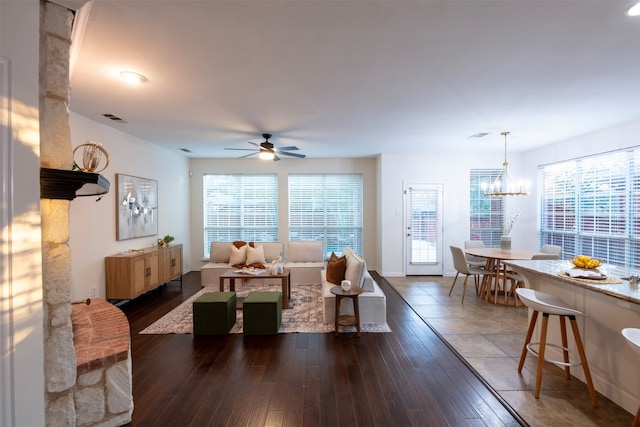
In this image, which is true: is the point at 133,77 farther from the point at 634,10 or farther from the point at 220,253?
the point at 220,253

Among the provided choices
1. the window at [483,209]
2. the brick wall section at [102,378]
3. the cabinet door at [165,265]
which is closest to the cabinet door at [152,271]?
the cabinet door at [165,265]

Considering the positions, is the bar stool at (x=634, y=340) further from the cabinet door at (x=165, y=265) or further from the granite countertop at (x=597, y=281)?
the cabinet door at (x=165, y=265)

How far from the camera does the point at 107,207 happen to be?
170 inches

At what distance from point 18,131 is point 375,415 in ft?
8.69

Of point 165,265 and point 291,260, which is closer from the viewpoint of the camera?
point 165,265

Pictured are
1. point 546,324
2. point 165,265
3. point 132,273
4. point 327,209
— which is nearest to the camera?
point 546,324

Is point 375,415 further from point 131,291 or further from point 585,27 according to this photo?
point 131,291

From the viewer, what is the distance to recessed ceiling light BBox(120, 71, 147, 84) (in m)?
2.60

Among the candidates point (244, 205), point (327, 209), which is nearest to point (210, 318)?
point (244, 205)

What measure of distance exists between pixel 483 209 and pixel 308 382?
572 cm

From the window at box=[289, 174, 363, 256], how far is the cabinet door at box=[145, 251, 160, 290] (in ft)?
9.86

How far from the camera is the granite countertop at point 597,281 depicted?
1.97 metres

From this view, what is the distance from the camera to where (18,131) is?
1.18m

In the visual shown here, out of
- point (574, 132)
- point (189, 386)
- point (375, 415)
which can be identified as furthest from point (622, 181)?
point (189, 386)
